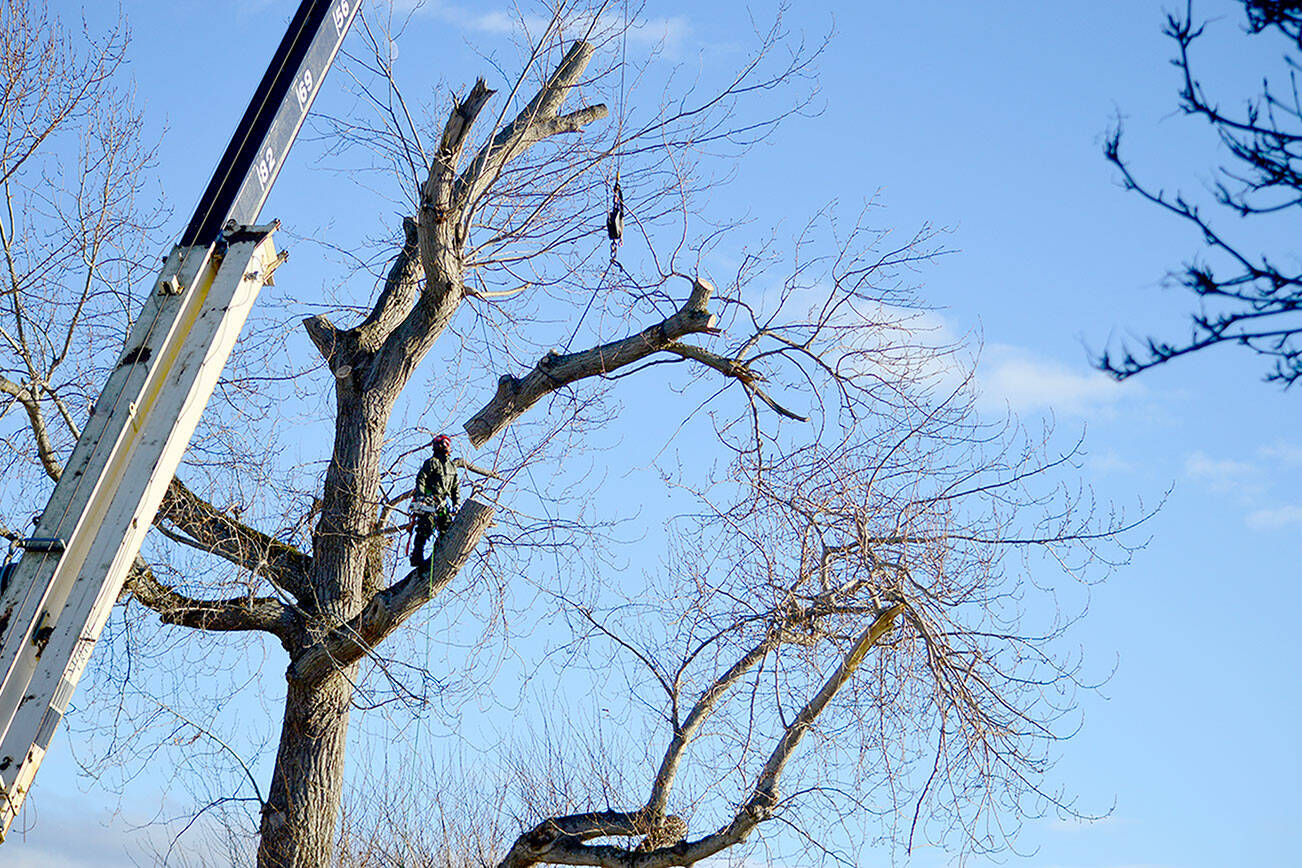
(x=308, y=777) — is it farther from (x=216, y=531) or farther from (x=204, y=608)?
(x=216, y=531)

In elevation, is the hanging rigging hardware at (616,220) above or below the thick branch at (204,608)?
above

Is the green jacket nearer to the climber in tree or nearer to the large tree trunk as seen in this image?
the climber in tree

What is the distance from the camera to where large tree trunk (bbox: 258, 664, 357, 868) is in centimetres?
891

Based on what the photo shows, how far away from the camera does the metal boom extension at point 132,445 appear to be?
471 cm

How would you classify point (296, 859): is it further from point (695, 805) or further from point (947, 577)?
point (947, 577)

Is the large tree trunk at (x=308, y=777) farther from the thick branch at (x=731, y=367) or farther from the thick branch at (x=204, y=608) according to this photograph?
the thick branch at (x=731, y=367)

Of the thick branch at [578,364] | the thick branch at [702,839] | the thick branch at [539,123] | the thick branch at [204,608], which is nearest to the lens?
the thick branch at [702,839]

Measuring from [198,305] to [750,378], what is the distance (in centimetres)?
514

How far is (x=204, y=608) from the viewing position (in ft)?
29.8

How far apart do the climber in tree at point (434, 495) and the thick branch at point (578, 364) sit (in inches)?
47.1

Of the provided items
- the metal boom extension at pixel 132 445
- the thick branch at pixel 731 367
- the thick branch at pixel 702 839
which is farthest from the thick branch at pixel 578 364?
the metal boom extension at pixel 132 445

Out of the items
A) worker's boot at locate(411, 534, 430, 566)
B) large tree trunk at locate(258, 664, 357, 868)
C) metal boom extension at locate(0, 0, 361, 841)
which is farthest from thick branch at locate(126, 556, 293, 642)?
metal boom extension at locate(0, 0, 361, 841)

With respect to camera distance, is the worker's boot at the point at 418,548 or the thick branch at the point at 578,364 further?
the thick branch at the point at 578,364

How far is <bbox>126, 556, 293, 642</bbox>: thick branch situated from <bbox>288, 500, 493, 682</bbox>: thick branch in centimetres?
38
